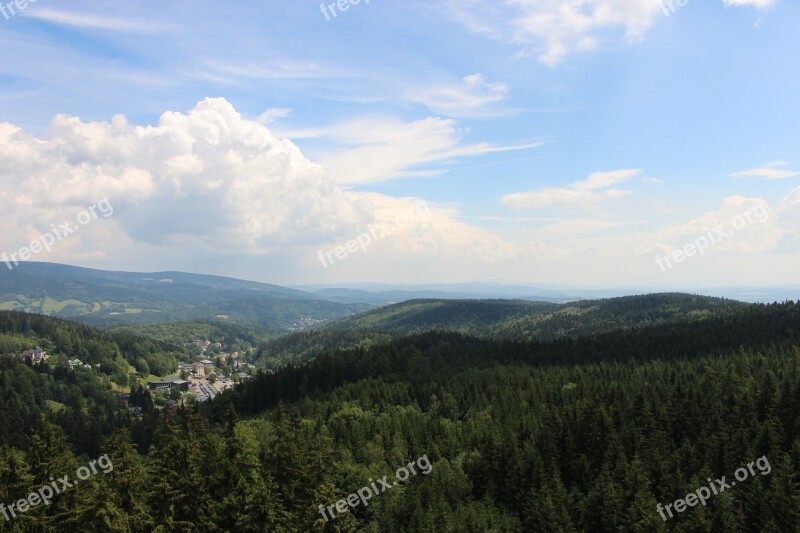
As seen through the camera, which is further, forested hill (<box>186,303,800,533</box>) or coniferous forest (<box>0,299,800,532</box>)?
forested hill (<box>186,303,800,533</box>)

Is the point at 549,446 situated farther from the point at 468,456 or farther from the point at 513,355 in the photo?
the point at 513,355

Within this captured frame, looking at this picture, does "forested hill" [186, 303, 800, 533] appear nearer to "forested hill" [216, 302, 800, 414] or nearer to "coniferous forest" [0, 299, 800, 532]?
"coniferous forest" [0, 299, 800, 532]

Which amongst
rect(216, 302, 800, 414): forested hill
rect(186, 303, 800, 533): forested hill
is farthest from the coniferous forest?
rect(216, 302, 800, 414): forested hill

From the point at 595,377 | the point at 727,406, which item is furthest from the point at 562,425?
the point at 595,377

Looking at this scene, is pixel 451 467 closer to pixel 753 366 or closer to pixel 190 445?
pixel 190 445

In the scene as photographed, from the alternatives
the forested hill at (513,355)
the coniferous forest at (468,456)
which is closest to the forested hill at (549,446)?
the coniferous forest at (468,456)

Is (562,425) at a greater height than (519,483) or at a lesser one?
greater

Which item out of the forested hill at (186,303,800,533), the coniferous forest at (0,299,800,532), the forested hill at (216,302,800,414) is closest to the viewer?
the coniferous forest at (0,299,800,532)

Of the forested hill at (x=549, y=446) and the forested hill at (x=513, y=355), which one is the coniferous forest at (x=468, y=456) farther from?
the forested hill at (x=513, y=355)
